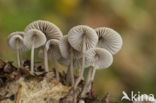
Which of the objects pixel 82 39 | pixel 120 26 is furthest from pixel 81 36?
pixel 120 26

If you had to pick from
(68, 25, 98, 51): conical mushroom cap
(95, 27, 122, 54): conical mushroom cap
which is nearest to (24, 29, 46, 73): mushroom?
(68, 25, 98, 51): conical mushroom cap

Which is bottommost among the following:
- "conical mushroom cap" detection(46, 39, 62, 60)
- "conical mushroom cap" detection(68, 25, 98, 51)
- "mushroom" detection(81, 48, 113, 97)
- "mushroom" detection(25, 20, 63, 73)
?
"mushroom" detection(81, 48, 113, 97)

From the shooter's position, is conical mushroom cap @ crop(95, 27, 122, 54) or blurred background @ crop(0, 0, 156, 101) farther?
blurred background @ crop(0, 0, 156, 101)

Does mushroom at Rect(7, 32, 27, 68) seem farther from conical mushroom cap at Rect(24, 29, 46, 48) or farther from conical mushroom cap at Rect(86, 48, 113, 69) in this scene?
conical mushroom cap at Rect(86, 48, 113, 69)

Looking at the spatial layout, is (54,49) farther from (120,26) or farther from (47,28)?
(120,26)

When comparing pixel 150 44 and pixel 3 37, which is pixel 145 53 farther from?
pixel 3 37
